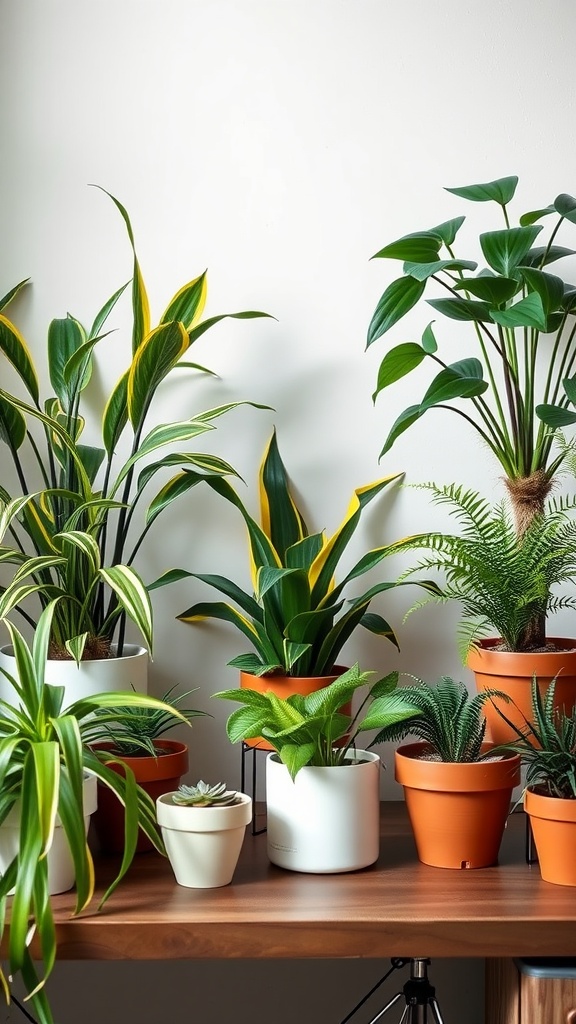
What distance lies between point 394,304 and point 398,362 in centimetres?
9

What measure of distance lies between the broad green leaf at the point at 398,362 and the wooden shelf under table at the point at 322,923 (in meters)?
0.70

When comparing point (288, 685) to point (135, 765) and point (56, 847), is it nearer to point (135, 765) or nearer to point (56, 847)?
point (135, 765)

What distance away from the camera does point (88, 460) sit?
1.55 m

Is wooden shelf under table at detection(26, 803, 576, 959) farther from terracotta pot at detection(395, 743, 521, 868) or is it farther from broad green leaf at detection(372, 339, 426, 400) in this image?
broad green leaf at detection(372, 339, 426, 400)

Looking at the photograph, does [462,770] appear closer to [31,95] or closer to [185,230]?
[185,230]

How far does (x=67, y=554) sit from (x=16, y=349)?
0.35 metres

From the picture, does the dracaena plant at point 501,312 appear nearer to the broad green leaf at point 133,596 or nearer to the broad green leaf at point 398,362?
the broad green leaf at point 398,362

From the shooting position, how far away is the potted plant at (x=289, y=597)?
4.75 ft

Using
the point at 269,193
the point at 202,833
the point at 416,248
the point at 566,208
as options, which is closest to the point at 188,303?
the point at 269,193

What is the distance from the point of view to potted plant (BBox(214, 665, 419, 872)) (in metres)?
1.28

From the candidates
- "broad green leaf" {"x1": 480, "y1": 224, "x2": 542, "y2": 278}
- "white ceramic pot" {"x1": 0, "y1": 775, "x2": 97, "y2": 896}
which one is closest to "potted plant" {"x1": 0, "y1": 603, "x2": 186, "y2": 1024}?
"white ceramic pot" {"x1": 0, "y1": 775, "x2": 97, "y2": 896}

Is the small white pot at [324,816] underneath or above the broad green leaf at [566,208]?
underneath

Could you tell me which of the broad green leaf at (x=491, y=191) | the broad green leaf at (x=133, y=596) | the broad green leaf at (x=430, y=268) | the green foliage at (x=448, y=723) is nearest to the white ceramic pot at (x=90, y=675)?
the broad green leaf at (x=133, y=596)

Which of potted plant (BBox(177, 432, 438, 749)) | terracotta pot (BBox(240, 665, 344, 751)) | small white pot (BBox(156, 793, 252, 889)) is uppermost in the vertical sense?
potted plant (BBox(177, 432, 438, 749))
